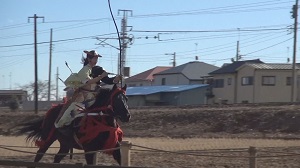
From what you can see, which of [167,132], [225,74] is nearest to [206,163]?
[167,132]

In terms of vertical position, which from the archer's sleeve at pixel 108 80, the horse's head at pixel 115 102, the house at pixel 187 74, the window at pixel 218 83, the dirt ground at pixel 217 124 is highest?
the house at pixel 187 74

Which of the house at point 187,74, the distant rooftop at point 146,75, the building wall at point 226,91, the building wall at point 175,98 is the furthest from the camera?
the distant rooftop at point 146,75

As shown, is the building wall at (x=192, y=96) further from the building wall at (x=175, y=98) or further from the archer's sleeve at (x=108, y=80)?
the archer's sleeve at (x=108, y=80)

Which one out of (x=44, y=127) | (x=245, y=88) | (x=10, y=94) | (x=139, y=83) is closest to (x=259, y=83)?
(x=245, y=88)

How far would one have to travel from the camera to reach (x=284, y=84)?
203ft

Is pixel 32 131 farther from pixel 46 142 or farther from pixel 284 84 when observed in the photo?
pixel 284 84

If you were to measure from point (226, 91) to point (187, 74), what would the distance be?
63.1ft

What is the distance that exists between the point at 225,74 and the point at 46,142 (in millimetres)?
55122

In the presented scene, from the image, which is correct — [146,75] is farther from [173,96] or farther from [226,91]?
[226,91]

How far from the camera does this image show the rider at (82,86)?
11.9 m

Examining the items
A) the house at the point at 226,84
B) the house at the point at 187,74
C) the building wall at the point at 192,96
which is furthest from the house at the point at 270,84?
the house at the point at 187,74

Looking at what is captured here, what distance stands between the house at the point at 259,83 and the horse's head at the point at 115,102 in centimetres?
5110

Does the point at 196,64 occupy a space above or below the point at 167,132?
above

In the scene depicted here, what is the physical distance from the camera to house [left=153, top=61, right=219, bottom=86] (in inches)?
3346
